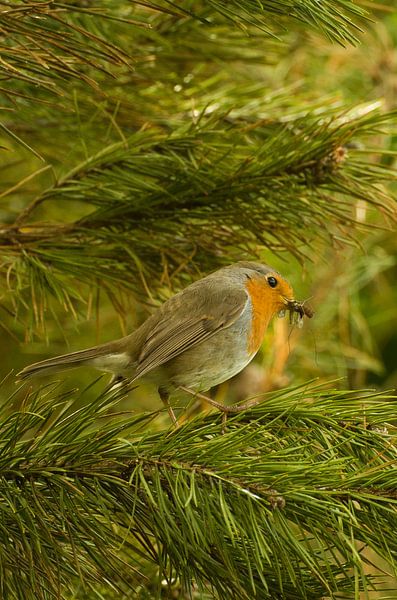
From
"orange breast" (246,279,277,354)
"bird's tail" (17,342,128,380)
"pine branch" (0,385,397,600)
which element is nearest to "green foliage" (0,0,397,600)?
"pine branch" (0,385,397,600)

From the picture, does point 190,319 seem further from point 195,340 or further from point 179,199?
point 179,199

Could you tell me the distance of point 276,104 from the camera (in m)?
2.52

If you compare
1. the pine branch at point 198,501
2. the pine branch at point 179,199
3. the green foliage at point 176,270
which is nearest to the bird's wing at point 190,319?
the green foliage at point 176,270

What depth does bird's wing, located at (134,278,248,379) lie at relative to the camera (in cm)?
245

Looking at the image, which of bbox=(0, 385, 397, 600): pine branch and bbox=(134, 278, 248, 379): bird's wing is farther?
bbox=(134, 278, 248, 379): bird's wing

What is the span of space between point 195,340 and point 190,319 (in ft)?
0.21

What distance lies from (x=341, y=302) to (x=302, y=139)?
1763 millimetres

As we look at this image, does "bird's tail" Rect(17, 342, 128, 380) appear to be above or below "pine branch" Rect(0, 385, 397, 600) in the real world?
below

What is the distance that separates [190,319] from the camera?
254 cm

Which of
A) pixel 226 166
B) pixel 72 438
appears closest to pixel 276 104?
pixel 226 166

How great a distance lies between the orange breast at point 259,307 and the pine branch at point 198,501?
92 centimetres

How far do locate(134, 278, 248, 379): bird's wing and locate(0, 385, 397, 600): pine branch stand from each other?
80 centimetres

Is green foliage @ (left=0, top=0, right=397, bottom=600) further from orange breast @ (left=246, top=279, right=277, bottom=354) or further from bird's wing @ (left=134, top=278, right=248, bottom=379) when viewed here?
orange breast @ (left=246, top=279, right=277, bottom=354)

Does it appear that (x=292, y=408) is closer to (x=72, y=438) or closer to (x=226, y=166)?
(x=72, y=438)
